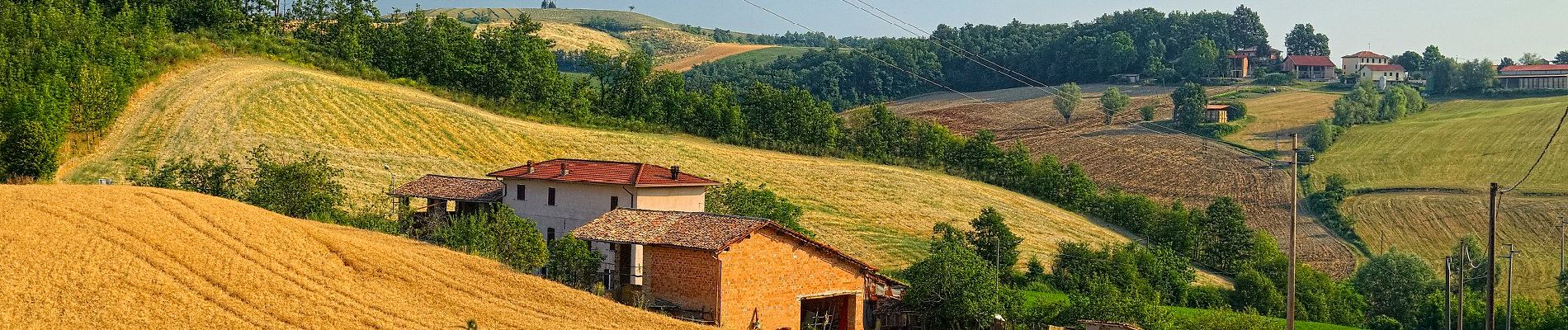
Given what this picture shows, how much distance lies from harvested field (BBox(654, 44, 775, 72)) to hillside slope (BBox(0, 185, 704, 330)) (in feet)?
412

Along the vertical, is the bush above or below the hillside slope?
above

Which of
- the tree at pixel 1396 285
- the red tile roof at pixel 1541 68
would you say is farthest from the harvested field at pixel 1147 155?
the red tile roof at pixel 1541 68

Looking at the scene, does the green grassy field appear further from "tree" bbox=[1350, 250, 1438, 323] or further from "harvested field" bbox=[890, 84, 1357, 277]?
"tree" bbox=[1350, 250, 1438, 323]

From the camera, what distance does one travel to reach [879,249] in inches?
2501

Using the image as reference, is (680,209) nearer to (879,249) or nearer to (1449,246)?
(879,249)

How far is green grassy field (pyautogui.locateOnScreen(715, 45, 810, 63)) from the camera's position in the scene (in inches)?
6722

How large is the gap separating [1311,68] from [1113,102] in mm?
36405

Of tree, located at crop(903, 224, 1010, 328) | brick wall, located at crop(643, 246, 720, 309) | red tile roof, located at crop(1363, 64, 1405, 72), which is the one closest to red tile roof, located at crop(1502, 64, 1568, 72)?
red tile roof, located at crop(1363, 64, 1405, 72)

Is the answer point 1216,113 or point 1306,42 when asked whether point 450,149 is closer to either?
point 1216,113

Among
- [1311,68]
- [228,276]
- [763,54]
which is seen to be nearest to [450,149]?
[228,276]

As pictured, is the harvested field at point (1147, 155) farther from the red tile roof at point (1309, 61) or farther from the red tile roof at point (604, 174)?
the red tile roof at point (604, 174)

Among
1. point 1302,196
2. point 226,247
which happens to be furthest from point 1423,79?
point 226,247

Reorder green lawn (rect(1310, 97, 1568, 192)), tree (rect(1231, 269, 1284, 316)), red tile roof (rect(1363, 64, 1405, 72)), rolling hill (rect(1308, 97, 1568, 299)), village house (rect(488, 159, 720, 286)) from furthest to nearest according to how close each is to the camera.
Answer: red tile roof (rect(1363, 64, 1405, 72)) < green lawn (rect(1310, 97, 1568, 192)) < rolling hill (rect(1308, 97, 1568, 299)) < tree (rect(1231, 269, 1284, 316)) < village house (rect(488, 159, 720, 286))

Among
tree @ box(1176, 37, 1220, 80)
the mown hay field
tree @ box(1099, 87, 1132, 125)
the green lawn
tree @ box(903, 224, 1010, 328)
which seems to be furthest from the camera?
tree @ box(1176, 37, 1220, 80)
